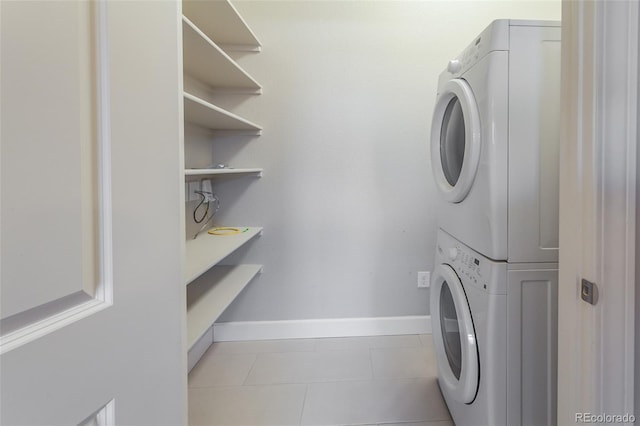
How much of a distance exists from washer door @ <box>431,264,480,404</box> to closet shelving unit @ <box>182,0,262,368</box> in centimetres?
99

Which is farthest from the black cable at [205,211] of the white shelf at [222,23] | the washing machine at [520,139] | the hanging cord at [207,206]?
the washing machine at [520,139]

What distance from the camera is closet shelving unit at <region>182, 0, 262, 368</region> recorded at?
1.30m

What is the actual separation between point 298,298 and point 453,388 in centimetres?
115

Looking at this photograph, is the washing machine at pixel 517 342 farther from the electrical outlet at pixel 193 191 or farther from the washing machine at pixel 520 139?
the electrical outlet at pixel 193 191

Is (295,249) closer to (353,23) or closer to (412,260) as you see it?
(412,260)

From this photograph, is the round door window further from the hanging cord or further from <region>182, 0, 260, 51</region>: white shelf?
<region>182, 0, 260, 51</region>: white shelf

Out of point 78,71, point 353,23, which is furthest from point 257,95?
point 78,71

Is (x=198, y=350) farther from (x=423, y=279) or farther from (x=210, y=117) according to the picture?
(x=423, y=279)

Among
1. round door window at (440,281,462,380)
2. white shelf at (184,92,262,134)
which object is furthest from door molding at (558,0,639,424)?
white shelf at (184,92,262,134)

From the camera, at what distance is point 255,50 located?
200 centimetres

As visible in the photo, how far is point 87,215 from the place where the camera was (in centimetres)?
41

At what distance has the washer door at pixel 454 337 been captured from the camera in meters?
1.03

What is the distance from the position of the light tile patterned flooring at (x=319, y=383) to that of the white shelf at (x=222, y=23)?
6.43 feet

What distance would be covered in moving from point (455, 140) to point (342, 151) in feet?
3.03
